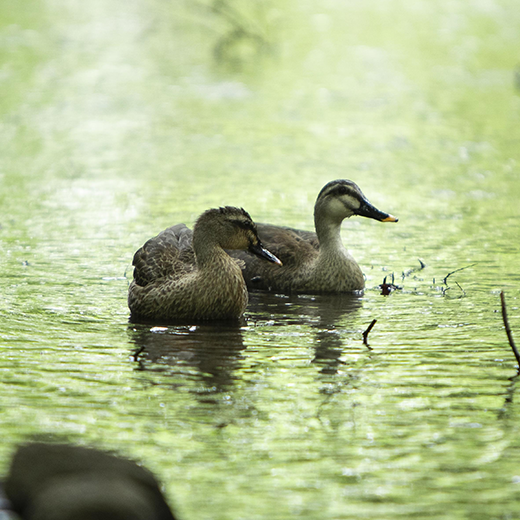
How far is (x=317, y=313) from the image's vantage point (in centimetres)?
907

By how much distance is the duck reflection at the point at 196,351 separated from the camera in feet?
22.5

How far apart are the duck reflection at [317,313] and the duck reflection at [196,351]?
0.63 meters

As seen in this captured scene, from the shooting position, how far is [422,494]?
190 inches

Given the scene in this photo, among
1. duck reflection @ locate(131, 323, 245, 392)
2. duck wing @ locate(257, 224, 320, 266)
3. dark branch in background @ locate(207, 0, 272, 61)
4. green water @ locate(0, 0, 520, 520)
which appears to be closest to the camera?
green water @ locate(0, 0, 520, 520)

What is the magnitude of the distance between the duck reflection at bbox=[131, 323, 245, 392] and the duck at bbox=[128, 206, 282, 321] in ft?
0.71

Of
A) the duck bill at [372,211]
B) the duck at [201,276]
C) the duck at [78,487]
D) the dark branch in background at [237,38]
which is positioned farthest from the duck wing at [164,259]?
the dark branch in background at [237,38]

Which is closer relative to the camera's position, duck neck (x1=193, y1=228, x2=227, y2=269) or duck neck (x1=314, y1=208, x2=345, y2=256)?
duck neck (x1=193, y1=228, x2=227, y2=269)

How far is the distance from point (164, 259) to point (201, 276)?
0.62m

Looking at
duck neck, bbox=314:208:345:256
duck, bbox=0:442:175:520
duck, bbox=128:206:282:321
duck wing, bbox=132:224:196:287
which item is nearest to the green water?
duck, bbox=128:206:282:321

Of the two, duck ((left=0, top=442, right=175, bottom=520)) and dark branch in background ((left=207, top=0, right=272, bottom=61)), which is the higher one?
dark branch in background ((left=207, top=0, right=272, bottom=61))

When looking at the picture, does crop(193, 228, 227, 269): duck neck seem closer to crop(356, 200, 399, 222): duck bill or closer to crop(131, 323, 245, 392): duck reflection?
crop(131, 323, 245, 392): duck reflection

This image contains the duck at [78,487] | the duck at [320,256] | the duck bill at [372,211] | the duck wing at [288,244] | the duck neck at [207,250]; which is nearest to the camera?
the duck at [78,487]

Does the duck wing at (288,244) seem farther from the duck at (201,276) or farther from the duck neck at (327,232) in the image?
the duck at (201,276)

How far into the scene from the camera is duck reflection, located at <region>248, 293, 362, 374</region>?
7609 mm
